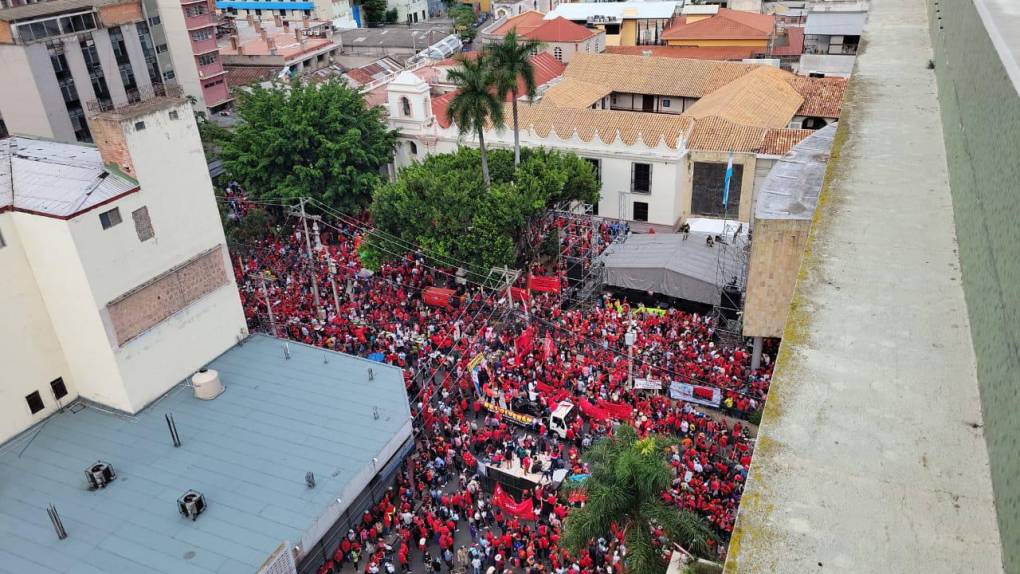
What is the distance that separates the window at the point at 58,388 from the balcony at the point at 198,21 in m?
37.7

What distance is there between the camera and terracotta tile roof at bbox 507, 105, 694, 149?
35094mm

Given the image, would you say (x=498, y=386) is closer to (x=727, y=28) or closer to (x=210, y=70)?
(x=210, y=70)

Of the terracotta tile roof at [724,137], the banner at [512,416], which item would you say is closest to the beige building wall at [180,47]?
the terracotta tile roof at [724,137]

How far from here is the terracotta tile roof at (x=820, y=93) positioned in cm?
3948

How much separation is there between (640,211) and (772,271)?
15796 millimetres

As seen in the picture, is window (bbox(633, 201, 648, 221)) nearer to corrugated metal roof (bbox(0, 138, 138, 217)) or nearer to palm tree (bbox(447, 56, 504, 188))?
palm tree (bbox(447, 56, 504, 188))

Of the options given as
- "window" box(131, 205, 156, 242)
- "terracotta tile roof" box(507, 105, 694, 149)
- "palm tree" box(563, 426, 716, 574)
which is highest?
"window" box(131, 205, 156, 242)

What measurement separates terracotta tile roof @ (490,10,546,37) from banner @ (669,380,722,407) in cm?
4520

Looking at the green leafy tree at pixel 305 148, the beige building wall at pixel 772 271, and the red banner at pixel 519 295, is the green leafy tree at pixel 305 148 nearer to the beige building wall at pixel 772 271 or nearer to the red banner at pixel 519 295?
the red banner at pixel 519 295

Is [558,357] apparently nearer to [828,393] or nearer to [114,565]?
[114,565]

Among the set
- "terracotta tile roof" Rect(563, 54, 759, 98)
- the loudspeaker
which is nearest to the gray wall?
the loudspeaker

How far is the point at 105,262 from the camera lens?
19031 mm

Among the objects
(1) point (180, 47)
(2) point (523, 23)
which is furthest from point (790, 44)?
(1) point (180, 47)

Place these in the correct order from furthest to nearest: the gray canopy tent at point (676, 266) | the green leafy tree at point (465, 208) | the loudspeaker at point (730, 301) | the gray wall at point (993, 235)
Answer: the green leafy tree at point (465, 208), the gray canopy tent at point (676, 266), the loudspeaker at point (730, 301), the gray wall at point (993, 235)
